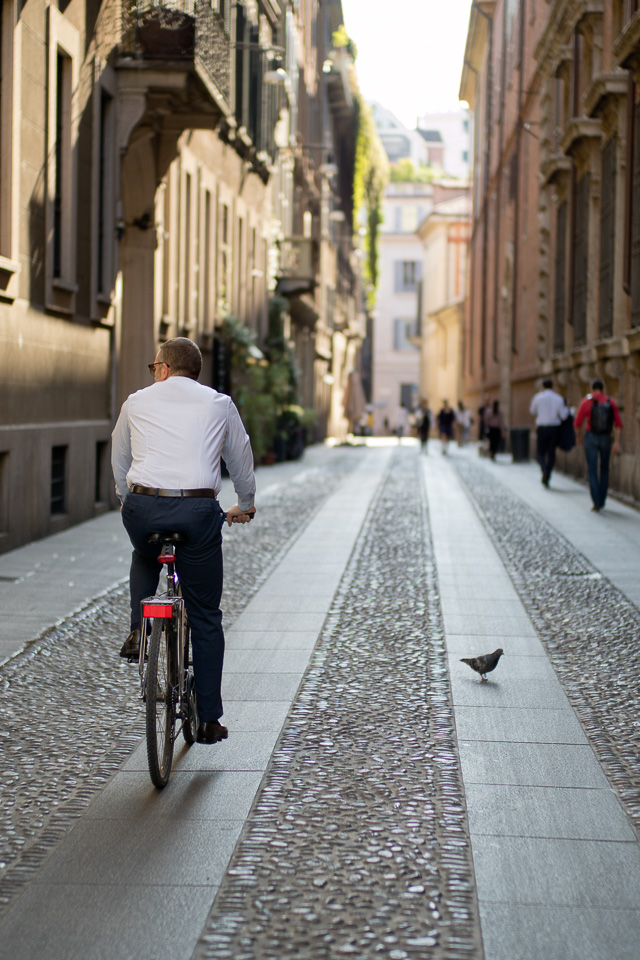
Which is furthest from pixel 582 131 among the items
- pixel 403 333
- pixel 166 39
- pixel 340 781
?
pixel 403 333

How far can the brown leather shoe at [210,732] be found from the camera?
5379 mm

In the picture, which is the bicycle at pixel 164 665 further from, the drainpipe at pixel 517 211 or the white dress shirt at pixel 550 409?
the drainpipe at pixel 517 211

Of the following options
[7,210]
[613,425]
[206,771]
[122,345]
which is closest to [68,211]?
[7,210]

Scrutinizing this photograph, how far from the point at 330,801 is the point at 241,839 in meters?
0.52

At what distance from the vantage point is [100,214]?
627 inches

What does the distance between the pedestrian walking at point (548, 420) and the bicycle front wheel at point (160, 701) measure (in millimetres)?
16657

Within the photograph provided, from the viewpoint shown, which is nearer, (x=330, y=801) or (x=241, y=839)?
(x=241, y=839)

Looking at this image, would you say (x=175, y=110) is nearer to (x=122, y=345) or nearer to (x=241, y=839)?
(x=122, y=345)

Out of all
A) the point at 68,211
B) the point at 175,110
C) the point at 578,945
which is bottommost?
the point at 578,945

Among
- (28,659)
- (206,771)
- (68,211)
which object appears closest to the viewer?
(206,771)

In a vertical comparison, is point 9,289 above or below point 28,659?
above

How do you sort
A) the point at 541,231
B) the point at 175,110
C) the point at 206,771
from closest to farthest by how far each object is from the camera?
the point at 206,771 → the point at 175,110 → the point at 541,231

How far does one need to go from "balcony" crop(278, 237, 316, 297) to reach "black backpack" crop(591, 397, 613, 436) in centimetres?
1826

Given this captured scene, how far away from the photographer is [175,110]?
59.2 feet
